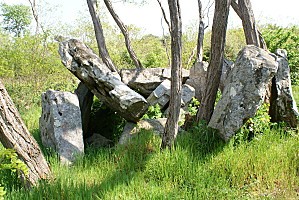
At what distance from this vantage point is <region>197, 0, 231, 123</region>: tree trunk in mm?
5008

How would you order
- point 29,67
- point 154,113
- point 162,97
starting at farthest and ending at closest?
point 29,67 < point 162,97 < point 154,113

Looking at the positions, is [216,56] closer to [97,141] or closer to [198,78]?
[198,78]

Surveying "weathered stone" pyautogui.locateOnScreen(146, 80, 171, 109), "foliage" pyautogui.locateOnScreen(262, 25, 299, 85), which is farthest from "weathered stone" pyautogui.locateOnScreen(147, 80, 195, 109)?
"foliage" pyautogui.locateOnScreen(262, 25, 299, 85)

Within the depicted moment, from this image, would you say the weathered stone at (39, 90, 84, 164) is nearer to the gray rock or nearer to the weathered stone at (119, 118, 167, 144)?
the weathered stone at (119, 118, 167, 144)

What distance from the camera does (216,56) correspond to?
5.18 meters

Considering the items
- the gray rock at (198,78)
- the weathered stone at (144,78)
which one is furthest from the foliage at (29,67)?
the gray rock at (198,78)

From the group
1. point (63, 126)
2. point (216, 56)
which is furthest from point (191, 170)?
point (63, 126)

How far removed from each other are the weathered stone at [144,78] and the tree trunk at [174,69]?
248 cm

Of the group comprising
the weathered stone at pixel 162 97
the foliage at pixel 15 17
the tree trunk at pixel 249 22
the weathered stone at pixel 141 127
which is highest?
the foliage at pixel 15 17

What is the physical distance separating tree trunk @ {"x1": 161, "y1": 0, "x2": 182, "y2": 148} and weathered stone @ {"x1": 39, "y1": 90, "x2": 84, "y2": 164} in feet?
4.87

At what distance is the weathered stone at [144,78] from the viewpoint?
6996mm

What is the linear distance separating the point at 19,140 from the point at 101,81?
86.1 inches

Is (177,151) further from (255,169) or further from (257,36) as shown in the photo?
(257,36)

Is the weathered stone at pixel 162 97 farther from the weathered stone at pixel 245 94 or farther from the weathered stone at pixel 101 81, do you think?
the weathered stone at pixel 245 94
